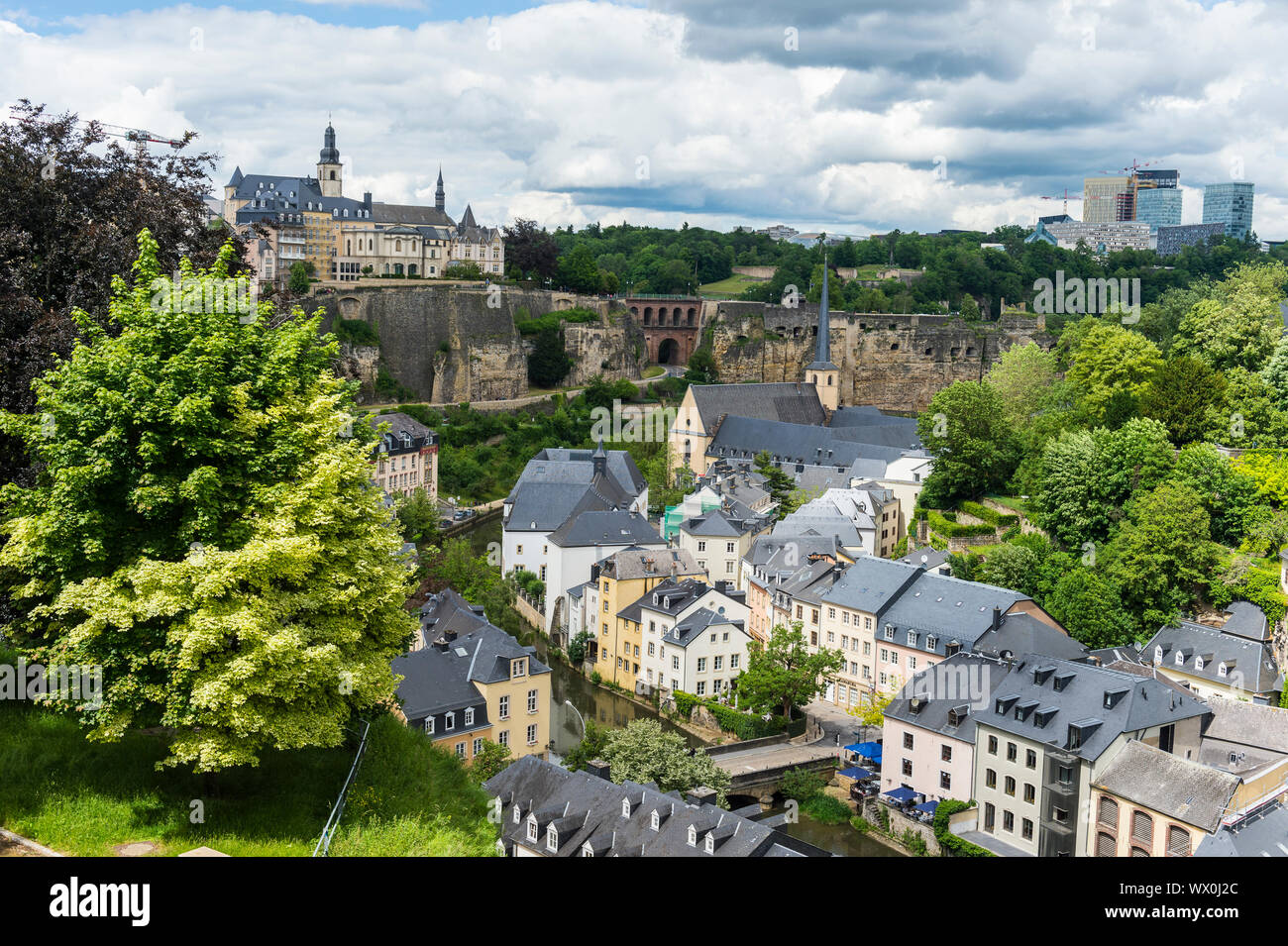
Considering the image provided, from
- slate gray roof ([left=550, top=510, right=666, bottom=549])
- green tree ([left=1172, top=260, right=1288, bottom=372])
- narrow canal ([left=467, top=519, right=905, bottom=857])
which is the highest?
green tree ([left=1172, top=260, right=1288, bottom=372])

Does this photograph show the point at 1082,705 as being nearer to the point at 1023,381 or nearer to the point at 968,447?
the point at 968,447

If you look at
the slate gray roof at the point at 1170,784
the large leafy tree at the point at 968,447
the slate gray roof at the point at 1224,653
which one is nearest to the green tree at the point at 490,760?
the slate gray roof at the point at 1170,784

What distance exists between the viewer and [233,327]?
11.0m

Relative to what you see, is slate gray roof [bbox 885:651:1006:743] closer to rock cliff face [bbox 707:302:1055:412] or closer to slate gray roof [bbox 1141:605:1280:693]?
slate gray roof [bbox 1141:605:1280:693]

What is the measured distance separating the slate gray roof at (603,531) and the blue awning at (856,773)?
44.6ft

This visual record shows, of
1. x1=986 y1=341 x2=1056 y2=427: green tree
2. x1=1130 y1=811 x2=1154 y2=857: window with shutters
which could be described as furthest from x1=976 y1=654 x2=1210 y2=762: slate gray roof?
x1=986 y1=341 x2=1056 y2=427: green tree

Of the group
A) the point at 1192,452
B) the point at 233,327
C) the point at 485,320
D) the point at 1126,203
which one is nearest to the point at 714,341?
the point at 485,320

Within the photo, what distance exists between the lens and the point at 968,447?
3969cm

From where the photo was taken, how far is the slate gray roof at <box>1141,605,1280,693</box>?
82.7 feet

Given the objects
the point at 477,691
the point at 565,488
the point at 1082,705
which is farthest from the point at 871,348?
the point at 477,691

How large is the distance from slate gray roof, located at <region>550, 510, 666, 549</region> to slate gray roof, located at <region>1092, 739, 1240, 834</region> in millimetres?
19566

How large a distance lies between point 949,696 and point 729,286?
263 feet

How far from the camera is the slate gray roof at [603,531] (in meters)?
38.4
